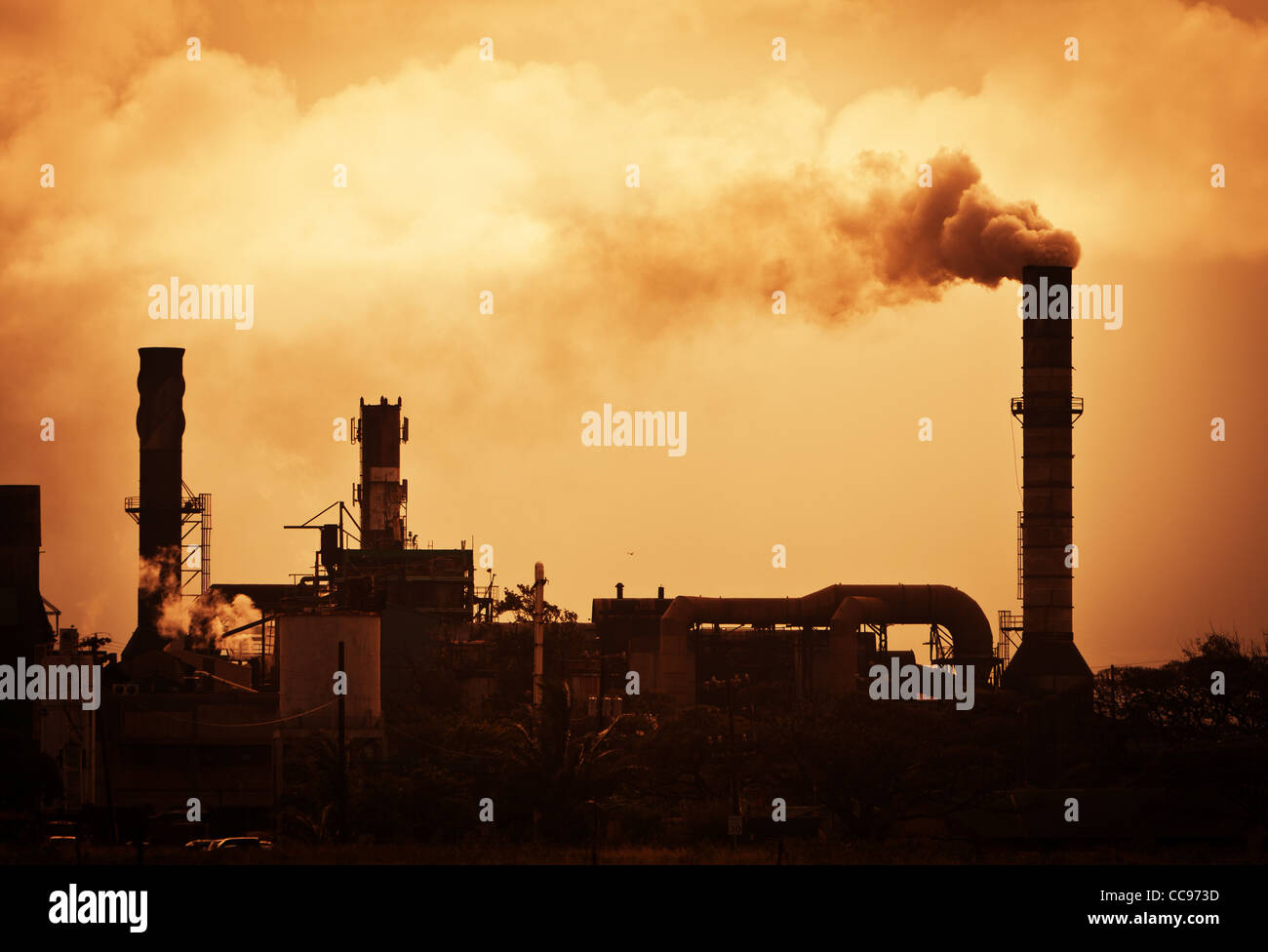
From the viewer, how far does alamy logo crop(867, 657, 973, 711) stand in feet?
227

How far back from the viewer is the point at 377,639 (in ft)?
193

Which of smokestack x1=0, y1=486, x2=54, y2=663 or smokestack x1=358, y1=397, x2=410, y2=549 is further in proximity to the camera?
smokestack x1=358, y1=397, x2=410, y2=549

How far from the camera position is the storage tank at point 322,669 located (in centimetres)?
5694

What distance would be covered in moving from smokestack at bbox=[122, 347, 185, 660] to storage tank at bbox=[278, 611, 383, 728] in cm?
2304

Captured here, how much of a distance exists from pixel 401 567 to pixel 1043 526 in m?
31.2

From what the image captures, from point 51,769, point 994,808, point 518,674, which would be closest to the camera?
point 994,808

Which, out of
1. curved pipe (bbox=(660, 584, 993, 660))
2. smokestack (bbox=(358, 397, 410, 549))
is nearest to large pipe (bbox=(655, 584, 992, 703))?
curved pipe (bbox=(660, 584, 993, 660))
